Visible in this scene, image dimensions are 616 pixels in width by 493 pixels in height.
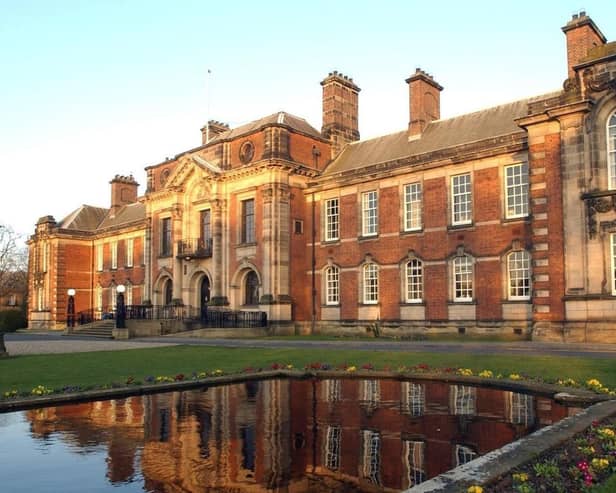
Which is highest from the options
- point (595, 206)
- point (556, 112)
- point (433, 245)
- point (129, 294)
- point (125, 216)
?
point (556, 112)

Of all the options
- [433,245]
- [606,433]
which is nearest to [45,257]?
[433,245]

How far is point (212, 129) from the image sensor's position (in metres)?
44.2

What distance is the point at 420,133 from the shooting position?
32.9 m

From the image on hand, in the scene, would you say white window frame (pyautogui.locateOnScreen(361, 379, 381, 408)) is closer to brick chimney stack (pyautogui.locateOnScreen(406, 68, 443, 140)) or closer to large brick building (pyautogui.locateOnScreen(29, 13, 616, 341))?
large brick building (pyautogui.locateOnScreen(29, 13, 616, 341))

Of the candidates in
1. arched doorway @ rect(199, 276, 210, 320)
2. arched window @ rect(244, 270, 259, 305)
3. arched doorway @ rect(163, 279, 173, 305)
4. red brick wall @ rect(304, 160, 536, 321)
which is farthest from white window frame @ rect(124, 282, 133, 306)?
red brick wall @ rect(304, 160, 536, 321)

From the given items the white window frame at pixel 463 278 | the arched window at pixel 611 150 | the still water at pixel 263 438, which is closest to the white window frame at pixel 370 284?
the white window frame at pixel 463 278

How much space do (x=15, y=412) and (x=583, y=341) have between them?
19.2 meters

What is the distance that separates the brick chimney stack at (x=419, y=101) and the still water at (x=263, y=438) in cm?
2304

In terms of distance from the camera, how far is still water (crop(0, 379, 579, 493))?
6.23 metres

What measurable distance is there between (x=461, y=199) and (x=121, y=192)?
37207 mm

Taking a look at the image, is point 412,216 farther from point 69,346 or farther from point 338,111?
point 69,346

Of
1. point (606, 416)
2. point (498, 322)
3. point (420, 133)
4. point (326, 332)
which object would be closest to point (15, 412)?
point (606, 416)

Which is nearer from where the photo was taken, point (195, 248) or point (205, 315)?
point (205, 315)

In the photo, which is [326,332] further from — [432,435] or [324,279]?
[432,435]
